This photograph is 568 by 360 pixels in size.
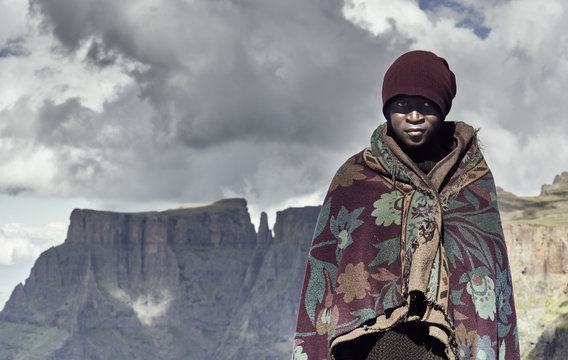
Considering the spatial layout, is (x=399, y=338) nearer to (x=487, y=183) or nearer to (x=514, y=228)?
(x=487, y=183)

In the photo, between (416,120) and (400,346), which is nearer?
(400,346)

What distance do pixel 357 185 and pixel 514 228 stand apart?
6818 inches

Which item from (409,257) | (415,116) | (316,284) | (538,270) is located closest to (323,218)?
(316,284)

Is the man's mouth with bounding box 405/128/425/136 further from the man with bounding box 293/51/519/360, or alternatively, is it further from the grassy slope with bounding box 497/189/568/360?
the grassy slope with bounding box 497/189/568/360

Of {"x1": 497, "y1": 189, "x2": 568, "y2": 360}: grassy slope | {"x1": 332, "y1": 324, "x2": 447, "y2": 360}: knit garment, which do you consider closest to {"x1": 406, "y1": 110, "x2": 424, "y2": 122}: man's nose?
{"x1": 332, "y1": 324, "x2": 447, "y2": 360}: knit garment

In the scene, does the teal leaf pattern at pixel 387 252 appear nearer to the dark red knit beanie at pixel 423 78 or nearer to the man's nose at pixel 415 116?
the man's nose at pixel 415 116

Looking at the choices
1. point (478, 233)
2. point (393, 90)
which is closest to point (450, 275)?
point (478, 233)

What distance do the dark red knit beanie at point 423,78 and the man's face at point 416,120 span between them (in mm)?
67

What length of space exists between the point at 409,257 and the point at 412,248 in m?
0.05

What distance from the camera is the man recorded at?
15.9 feet

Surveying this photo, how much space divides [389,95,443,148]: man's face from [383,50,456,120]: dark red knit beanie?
7 cm

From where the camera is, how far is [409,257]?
486 cm

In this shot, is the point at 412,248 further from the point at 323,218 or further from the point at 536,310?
the point at 536,310

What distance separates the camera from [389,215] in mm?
5031
